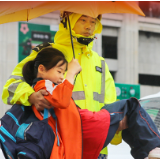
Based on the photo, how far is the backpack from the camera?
2.46 metres

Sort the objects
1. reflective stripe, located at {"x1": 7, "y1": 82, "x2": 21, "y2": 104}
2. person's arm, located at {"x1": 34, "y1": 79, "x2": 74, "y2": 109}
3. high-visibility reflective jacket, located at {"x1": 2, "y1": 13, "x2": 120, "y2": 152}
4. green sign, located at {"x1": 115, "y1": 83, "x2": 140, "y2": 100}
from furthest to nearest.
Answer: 1. green sign, located at {"x1": 115, "y1": 83, "x2": 140, "y2": 100}
2. high-visibility reflective jacket, located at {"x1": 2, "y1": 13, "x2": 120, "y2": 152}
3. reflective stripe, located at {"x1": 7, "y1": 82, "x2": 21, "y2": 104}
4. person's arm, located at {"x1": 34, "y1": 79, "x2": 74, "y2": 109}

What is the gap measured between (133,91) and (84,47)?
45.0 ft

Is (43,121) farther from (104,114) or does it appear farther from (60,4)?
(60,4)

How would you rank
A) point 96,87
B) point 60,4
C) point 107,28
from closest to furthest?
point 60,4 < point 96,87 < point 107,28

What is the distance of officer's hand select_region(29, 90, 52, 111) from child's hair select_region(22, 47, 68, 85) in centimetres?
29

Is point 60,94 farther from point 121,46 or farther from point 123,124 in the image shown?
point 121,46

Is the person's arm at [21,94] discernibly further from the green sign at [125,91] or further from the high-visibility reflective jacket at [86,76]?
the green sign at [125,91]

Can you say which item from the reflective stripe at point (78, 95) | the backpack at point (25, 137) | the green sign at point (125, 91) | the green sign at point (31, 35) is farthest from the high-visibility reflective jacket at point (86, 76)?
the green sign at point (31, 35)

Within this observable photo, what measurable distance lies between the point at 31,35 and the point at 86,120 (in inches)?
581

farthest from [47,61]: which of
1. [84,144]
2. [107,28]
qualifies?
[107,28]

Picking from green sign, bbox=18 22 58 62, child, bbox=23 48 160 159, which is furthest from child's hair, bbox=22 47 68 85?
green sign, bbox=18 22 58 62

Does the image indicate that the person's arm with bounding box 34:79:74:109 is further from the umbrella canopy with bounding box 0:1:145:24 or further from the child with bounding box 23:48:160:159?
the umbrella canopy with bounding box 0:1:145:24

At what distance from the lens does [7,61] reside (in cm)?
1756

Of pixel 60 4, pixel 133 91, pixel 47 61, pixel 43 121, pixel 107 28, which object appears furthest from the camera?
pixel 107 28
